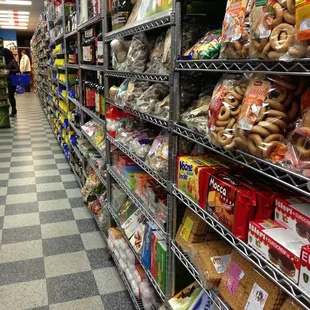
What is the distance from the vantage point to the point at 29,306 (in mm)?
2262

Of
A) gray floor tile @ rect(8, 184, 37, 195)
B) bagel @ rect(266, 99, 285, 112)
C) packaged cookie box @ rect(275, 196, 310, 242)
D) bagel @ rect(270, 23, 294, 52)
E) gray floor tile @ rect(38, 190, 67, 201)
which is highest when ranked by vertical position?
bagel @ rect(270, 23, 294, 52)

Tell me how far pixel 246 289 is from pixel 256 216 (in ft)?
0.82

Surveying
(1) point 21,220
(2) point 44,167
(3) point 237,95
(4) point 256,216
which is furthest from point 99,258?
(2) point 44,167

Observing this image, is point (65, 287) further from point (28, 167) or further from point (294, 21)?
point (28, 167)

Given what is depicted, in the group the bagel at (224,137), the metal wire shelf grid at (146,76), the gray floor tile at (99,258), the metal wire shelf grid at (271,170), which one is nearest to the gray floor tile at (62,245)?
the gray floor tile at (99,258)

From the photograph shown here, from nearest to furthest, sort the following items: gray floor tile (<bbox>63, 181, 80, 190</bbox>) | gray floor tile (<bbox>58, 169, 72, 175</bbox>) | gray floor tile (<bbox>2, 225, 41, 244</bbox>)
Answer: gray floor tile (<bbox>2, 225, 41, 244</bbox>), gray floor tile (<bbox>63, 181, 80, 190</bbox>), gray floor tile (<bbox>58, 169, 72, 175</bbox>)

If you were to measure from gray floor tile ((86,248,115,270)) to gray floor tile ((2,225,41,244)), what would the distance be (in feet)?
1.90

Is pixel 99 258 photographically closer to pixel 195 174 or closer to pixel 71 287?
pixel 71 287

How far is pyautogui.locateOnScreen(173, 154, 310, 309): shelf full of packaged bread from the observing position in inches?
34.6

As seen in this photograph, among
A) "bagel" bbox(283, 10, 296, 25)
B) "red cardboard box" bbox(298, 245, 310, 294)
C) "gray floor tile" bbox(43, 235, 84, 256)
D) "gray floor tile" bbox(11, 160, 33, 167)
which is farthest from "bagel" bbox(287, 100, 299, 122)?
"gray floor tile" bbox(11, 160, 33, 167)

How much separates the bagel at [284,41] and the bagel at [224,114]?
0.27 meters

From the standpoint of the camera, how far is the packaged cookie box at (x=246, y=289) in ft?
3.34

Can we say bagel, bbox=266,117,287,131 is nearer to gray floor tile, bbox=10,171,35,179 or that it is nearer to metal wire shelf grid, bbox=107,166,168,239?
metal wire shelf grid, bbox=107,166,168,239

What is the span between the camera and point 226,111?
1109 mm
